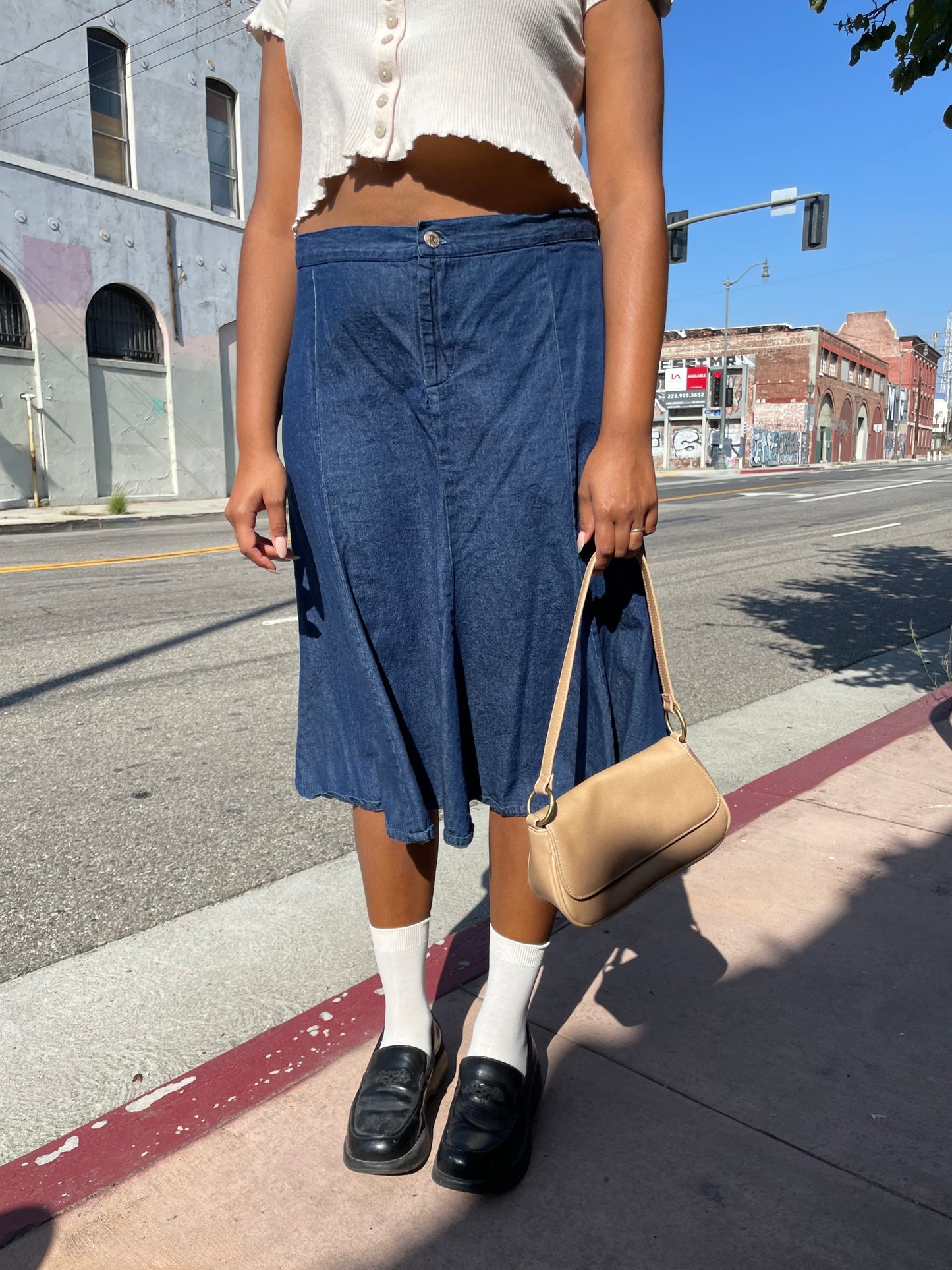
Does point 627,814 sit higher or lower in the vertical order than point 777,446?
lower

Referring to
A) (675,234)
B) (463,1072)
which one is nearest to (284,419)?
(463,1072)

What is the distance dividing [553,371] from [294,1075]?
1273 millimetres

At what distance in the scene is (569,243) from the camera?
149 centimetres

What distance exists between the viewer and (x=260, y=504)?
1.59m

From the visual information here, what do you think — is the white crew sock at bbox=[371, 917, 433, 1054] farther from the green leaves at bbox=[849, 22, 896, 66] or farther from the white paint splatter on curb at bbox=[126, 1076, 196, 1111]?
the green leaves at bbox=[849, 22, 896, 66]

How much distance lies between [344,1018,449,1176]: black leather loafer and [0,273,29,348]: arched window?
16.9 metres

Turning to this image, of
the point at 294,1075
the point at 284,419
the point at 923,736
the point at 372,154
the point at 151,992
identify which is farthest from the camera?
the point at 923,736

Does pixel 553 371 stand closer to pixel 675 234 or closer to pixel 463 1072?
pixel 463 1072

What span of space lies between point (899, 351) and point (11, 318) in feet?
264

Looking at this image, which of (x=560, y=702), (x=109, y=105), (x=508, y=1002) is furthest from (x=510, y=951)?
(x=109, y=105)

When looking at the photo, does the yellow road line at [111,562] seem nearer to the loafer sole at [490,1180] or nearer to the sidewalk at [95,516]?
the sidewalk at [95,516]

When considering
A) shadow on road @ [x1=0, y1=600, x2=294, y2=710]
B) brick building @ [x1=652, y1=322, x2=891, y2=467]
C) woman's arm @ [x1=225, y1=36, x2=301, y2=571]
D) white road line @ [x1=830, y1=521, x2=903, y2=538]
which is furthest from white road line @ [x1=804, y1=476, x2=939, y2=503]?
brick building @ [x1=652, y1=322, x2=891, y2=467]

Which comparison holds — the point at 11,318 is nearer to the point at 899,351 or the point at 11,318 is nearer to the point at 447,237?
the point at 447,237

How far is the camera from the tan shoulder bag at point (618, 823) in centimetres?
139
